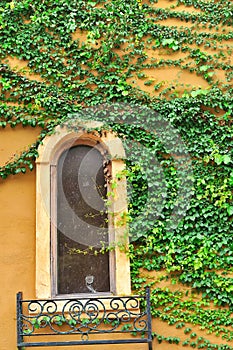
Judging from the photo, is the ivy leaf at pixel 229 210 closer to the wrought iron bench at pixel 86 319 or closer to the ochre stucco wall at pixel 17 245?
the ochre stucco wall at pixel 17 245

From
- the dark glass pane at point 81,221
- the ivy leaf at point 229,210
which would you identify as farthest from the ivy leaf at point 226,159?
the dark glass pane at point 81,221

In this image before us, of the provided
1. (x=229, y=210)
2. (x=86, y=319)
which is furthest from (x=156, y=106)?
(x=86, y=319)

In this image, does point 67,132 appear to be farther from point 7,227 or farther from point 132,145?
point 7,227

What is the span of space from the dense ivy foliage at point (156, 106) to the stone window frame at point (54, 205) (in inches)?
3.9

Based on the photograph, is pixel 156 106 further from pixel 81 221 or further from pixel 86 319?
pixel 86 319

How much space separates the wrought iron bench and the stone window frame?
139 mm

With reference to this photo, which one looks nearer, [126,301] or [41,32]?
[126,301]

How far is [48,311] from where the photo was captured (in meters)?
5.00

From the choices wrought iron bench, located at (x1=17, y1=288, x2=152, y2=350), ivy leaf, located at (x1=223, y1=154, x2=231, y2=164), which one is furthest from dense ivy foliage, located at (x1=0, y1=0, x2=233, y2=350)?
wrought iron bench, located at (x1=17, y1=288, x2=152, y2=350)

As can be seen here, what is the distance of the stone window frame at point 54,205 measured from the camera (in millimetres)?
5188

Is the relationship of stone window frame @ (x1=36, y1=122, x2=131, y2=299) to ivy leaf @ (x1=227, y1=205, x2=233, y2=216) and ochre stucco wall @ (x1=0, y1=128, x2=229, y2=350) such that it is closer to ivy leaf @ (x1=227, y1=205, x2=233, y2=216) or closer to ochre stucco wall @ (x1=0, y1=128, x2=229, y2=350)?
ochre stucco wall @ (x1=0, y1=128, x2=229, y2=350)

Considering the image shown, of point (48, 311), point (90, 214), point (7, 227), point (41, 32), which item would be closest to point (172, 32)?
point (41, 32)

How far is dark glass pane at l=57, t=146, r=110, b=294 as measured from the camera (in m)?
5.36

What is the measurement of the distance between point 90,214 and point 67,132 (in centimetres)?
89
